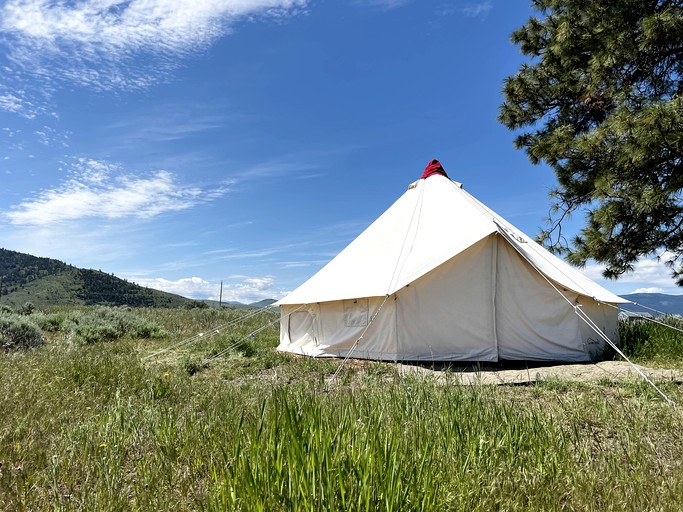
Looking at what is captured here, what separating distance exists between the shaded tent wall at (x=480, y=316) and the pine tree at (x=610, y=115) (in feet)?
6.33

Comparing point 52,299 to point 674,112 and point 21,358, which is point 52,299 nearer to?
point 21,358

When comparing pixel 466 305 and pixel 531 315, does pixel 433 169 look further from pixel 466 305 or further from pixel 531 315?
pixel 531 315

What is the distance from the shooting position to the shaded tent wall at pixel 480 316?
7.95 m

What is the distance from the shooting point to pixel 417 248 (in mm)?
8766

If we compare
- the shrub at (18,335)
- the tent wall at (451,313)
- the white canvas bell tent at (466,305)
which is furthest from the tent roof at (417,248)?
the shrub at (18,335)

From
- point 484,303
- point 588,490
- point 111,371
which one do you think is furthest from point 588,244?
point 111,371

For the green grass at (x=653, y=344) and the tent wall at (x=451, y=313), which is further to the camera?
the tent wall at (x=451, y=313)

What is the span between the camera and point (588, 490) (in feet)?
6.93

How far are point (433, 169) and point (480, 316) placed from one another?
4.42 m

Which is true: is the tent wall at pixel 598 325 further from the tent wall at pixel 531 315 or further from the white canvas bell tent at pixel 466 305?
the tent wall at pixel 531 315

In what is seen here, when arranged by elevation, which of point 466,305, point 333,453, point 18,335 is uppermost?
point 466,305

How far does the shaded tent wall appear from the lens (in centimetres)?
795

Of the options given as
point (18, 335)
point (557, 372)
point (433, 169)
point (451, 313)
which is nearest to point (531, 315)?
point (451, 313)

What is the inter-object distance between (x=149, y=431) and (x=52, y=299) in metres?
50.3
